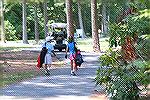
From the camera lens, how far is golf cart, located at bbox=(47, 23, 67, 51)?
1357 inches

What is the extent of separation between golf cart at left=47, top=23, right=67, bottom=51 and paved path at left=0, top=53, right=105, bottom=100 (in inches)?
658

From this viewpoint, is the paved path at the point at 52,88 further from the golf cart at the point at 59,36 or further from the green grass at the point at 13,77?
the golf cart at the point at 59,36

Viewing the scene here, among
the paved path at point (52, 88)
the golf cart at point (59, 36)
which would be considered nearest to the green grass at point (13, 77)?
the paved path at point (52, 88)

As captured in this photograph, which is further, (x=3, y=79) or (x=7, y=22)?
(x=7, y=22)

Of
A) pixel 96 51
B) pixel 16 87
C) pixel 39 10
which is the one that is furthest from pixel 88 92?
pixel 39 10

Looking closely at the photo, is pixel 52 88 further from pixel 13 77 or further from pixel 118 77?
pixel 118 77

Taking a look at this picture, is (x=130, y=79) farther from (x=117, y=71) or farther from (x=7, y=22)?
(x=7, y=22)

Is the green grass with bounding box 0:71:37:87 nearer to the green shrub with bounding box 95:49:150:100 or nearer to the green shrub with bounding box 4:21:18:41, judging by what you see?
the green shrub with bounding box 95:49:150:100

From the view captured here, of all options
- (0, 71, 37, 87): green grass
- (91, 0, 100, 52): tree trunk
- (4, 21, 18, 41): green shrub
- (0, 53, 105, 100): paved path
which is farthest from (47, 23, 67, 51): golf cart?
(4, 21, 18, 41): green shrub

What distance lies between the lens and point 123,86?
31.9 feet

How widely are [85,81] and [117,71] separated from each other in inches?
243

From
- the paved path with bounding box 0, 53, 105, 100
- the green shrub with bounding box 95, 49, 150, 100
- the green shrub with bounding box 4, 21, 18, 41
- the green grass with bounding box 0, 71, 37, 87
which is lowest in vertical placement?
the green shrub with bounding box 4, 21, 18, 41

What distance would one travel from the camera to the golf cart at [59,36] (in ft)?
113

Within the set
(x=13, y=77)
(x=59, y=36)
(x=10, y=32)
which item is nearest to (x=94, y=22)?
(x=59, y=36)
